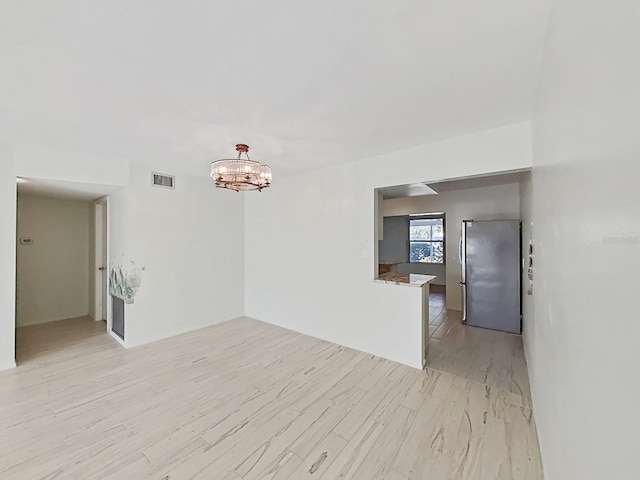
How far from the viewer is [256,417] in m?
2.30

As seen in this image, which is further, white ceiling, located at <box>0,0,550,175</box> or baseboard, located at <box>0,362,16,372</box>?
baseboard, located at <box>0,362,16,372</box>

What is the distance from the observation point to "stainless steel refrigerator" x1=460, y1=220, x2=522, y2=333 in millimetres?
4340

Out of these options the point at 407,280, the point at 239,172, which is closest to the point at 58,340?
the point at 239,172

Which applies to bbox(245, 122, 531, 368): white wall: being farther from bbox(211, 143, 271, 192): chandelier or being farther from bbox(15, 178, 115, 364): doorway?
bbox(15, 178, 115, 364): doorway

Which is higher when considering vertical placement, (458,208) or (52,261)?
(458,208)

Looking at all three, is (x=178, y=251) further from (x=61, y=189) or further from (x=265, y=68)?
(x=265, y=68)

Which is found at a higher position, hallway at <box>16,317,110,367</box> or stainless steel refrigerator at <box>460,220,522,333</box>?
stainless steel refrigerator at <box>460,220,522,333</box>

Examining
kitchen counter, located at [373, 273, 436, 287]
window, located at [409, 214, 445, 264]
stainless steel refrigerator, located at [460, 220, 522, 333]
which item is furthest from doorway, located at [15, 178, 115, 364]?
window, located at [409, 214, 445, 264]

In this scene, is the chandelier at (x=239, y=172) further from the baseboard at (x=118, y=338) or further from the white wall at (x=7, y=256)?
the baseboard at (x=118, y=338)

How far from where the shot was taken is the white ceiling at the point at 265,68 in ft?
4.26

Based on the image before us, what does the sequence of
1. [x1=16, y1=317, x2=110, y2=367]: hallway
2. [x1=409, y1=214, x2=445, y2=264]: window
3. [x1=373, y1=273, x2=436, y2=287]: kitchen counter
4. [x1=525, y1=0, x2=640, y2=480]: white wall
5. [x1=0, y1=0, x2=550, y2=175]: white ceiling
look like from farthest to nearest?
[x1=409, y1=214, x2=445, y2=264]: window → [x1=16, y1=317, x2=110, y2=367]: hallway → [x1=373, y1=273, x2=436, y2=287]: kitchen counter → [x1=0, y1=0, x2=550, y2=175]: white ceiling → [x1=525, y1=0, x2=640, y2=480]: white wall

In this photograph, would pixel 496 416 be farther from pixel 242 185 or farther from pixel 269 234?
pixel 269 234

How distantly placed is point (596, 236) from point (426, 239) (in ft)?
25.6

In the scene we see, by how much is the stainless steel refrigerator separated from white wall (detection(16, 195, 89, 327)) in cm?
706
